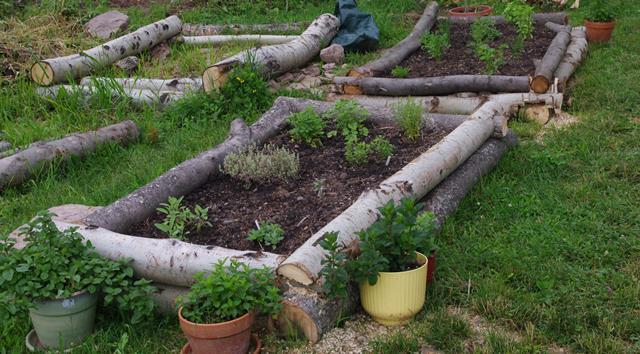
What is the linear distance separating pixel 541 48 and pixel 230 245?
6.10m

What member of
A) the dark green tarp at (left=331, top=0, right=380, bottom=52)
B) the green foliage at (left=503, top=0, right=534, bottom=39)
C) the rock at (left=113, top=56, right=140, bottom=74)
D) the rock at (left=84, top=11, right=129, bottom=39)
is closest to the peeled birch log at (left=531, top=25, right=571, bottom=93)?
the green foliage at (left=503, top=0, right=534, bottom=39)

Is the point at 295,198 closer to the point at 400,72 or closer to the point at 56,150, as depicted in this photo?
the point at 56,150

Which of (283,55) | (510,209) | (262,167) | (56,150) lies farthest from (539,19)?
(56,150)

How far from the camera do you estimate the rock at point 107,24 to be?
1177 cm

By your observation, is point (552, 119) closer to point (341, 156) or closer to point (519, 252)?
point (341, 156)

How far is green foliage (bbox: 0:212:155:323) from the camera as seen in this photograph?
159 inches

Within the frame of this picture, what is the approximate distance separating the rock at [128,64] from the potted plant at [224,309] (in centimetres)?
657

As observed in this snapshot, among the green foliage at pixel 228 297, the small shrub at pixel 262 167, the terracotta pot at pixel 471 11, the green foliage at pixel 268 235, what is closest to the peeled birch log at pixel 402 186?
the green foliage at pixel 228 297

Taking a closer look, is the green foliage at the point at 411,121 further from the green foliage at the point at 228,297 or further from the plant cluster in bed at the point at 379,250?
the green foliage at the point at 228,297

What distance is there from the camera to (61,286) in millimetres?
4109

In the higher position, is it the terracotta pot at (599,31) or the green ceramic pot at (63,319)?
the terracotta pot at (599,31)

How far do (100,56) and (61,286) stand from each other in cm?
621

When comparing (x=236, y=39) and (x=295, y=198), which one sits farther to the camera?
(x=236, y=39)

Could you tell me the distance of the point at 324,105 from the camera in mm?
7277
